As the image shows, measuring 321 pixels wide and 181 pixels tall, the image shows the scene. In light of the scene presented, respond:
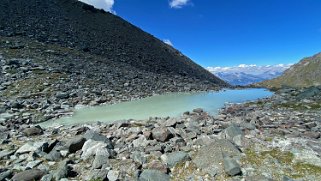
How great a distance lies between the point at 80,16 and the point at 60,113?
80734 millimetres

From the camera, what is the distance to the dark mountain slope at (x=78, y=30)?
74.2 metres

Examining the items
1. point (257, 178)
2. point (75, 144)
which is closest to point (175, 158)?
point (257, 178)

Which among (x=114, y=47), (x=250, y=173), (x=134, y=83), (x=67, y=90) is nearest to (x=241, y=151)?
(x=250, y=173)

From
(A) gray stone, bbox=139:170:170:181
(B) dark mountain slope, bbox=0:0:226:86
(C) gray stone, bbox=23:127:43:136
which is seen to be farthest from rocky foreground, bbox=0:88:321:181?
Answer: (B) dark mountain slope, bbox=0:0:226:86

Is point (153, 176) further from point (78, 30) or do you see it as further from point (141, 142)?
point (78, 30)

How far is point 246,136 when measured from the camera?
14969mm

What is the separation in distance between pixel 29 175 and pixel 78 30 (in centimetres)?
8177

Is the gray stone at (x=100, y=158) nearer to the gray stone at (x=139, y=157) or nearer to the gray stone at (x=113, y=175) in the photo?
the gray stone at (x=113, y=175)

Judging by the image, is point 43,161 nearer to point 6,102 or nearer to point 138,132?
point 138,132

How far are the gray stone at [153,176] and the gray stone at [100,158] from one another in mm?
2153

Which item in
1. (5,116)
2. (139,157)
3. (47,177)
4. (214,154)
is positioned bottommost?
(47,177)

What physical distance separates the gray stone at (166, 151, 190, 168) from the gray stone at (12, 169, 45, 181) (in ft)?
17.5

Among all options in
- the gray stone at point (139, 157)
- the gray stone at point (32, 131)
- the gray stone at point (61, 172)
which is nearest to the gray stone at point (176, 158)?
the gray stone at point (139, 157)

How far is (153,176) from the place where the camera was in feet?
36.8
